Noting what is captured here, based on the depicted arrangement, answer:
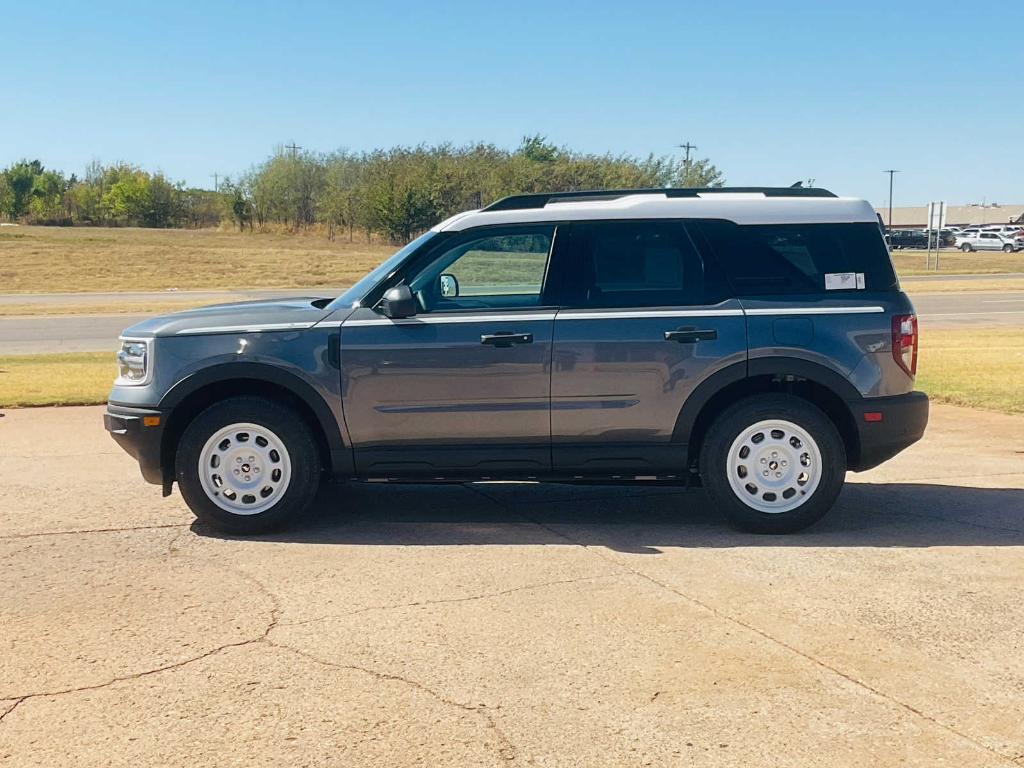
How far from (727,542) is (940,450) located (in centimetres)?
367

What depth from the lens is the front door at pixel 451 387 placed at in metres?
6.43

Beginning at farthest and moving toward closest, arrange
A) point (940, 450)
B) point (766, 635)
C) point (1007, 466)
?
point (940, 450), point (1007, 466), point (766, 635)

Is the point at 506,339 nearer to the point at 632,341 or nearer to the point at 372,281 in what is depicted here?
the point at 632,341

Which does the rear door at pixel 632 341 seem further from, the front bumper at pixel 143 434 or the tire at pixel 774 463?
the front bumper at pixel 143 434

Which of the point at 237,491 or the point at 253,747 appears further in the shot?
the point at 237,491

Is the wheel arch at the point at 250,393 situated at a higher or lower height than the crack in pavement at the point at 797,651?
higher

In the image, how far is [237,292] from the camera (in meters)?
34.2

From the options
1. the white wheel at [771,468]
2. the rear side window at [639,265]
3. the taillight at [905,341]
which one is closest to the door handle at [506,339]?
the rear side window at [639,265]

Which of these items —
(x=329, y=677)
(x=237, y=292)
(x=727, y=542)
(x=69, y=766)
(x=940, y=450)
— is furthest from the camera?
(x=237, y=292)

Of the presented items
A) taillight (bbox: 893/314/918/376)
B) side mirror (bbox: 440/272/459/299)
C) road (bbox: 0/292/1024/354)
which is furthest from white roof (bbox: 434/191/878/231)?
road (bbox: 0/292/1024/354)

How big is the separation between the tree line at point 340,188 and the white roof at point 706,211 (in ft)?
170

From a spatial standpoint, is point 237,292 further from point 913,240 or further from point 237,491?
point 913,240

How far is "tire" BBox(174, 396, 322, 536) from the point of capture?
21.3ft

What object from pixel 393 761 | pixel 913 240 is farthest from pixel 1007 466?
pixel 913 240
